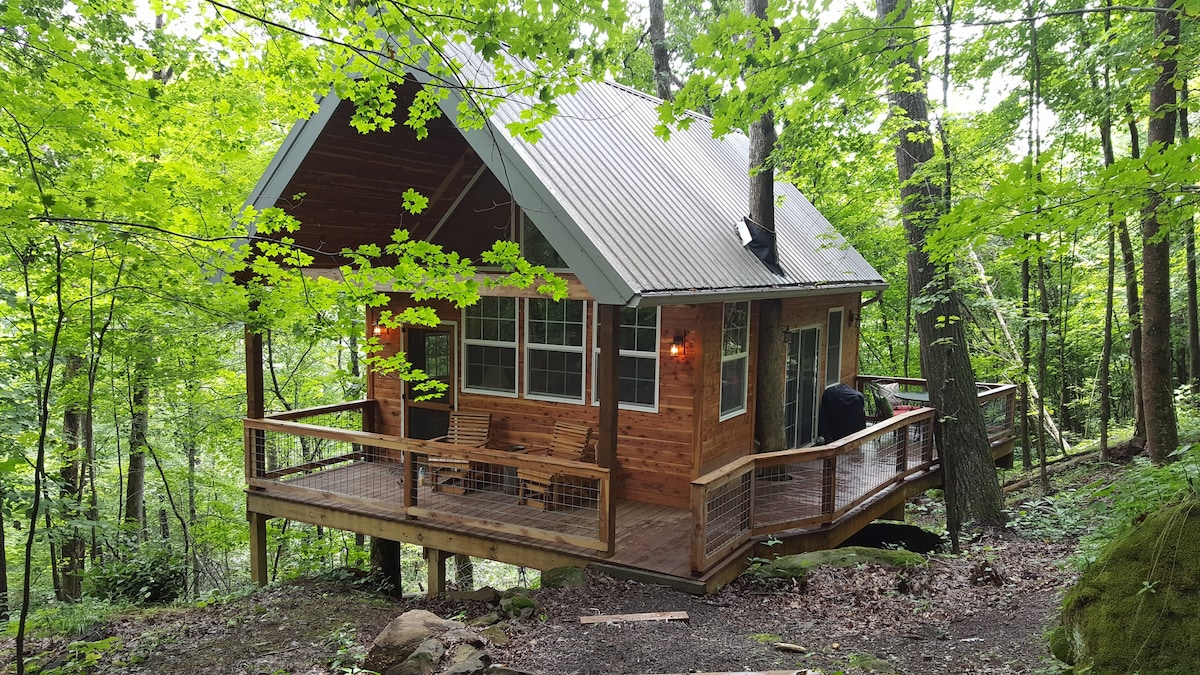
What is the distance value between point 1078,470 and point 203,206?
12.9 meters

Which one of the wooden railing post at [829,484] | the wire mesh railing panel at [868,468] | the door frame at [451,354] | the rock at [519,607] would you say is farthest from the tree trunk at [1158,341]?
the door frame at [451,354]

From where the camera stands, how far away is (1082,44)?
27.9 feet

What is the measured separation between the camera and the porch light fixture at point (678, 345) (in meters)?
8.27

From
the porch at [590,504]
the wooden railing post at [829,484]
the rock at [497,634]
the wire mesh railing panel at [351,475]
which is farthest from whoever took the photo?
the wire mesh railing panel at [351,475]

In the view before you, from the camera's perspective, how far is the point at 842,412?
1038cm

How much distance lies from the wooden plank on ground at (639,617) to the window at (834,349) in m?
7.49

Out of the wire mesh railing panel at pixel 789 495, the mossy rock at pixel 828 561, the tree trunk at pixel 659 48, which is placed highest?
the tree trunk at pixel 659 48

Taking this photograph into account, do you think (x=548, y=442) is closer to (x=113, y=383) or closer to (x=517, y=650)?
(x=517, y=650)

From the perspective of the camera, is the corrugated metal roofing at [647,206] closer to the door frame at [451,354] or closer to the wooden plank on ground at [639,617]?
the wooden plank on ground at [639,617]

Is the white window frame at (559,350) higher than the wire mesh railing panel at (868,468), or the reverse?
the white window frame at (559,350)

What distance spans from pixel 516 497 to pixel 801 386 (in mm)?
5320

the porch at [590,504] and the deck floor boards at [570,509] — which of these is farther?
the deck floor boards at [570,509]

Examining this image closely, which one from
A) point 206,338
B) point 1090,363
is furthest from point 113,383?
point 1090,363

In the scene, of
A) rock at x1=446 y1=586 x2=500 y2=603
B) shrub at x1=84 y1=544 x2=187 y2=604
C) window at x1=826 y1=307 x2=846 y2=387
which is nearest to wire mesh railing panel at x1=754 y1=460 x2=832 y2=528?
rock at x1=446 y1=586 x2=500 y2=603
